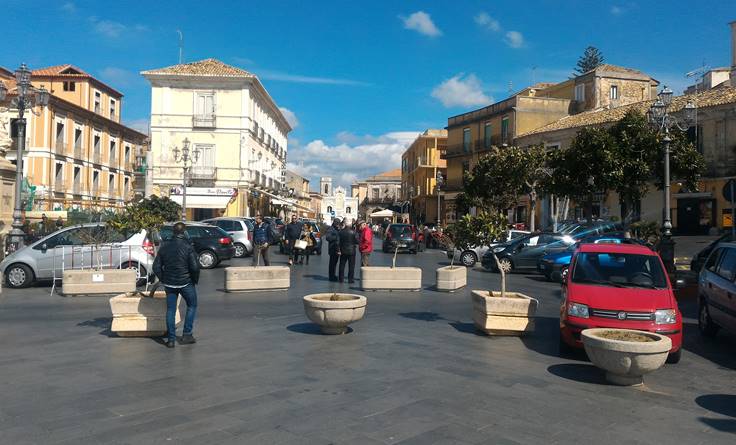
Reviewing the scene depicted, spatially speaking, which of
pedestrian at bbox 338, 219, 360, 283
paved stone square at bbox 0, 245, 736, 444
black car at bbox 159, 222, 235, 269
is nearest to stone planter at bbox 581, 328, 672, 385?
paved stone square at bbox 0, 245, 736, 444

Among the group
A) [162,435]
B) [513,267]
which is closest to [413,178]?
[513,267]

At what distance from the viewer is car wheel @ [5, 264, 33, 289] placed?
14.4 m

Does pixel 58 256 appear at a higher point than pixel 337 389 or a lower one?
higher

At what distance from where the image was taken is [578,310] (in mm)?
7855

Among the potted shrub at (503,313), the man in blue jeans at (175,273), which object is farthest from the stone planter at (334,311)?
the potted shrub at (503,313)

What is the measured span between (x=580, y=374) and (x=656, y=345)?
1135 mm

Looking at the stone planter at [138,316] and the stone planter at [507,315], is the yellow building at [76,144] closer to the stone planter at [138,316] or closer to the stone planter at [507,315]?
the stone planter at [138,316]

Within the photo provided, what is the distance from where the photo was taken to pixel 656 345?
20.4 feet

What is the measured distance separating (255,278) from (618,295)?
857 cm

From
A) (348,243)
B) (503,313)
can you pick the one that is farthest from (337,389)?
(348,243)

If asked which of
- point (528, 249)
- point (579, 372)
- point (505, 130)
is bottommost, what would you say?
point (579, 372)

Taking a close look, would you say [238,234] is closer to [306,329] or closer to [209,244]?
[209,244]

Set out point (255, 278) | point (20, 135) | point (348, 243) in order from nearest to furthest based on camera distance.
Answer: point (255, 278), point (348, 243), point (20, 135)

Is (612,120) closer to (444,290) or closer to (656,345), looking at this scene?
(444,290)
